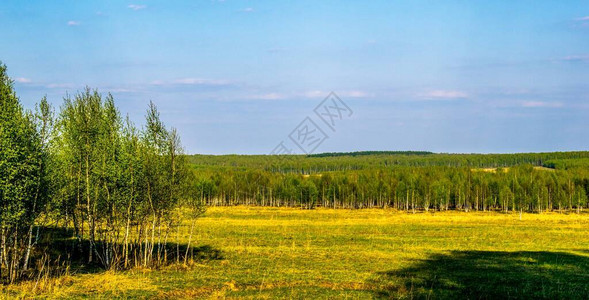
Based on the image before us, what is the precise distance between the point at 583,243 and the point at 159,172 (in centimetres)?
4970

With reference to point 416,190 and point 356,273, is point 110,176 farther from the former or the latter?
point 416,190

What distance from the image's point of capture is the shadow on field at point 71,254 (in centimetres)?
3406

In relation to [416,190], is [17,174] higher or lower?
higher

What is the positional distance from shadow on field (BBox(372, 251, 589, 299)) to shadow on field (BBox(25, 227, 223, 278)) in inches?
681

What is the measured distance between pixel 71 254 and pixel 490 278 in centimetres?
3297

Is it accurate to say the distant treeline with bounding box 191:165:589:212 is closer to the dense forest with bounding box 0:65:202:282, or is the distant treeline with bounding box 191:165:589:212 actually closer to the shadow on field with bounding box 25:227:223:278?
the shadow on field with bounding box 25:227:223:278

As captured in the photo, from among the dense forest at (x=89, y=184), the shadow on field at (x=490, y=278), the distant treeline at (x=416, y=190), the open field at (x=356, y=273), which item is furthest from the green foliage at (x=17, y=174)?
the distant treeline at (x=416, y=190)

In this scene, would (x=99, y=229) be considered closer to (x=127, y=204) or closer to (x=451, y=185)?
(x=127, y=204)

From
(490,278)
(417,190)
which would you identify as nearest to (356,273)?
(490,278)

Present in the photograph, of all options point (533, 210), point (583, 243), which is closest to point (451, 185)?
point (533, 210)

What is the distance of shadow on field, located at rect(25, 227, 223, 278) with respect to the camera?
34.1 meters

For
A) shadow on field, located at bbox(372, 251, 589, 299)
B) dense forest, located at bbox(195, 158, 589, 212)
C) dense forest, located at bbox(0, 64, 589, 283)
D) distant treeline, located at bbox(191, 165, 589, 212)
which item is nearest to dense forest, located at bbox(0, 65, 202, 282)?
dense forest, located at bbox(0, 64, 589, 283)

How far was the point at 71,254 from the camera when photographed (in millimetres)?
39094

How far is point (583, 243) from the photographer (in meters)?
55.8
